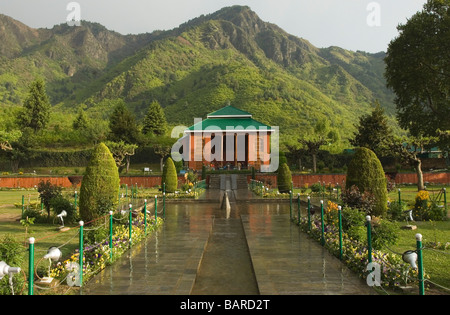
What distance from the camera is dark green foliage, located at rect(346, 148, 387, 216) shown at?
10961mm

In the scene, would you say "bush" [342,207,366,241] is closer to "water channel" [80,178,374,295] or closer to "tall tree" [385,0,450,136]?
"water channel" [80,178,374,295]

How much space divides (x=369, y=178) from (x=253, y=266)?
6379 millimetres

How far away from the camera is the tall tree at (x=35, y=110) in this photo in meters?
48.4

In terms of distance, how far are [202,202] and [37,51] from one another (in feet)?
388

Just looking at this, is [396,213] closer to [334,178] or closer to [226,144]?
[334,178]

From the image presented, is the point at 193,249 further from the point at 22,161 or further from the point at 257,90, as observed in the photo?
the point at 257,90

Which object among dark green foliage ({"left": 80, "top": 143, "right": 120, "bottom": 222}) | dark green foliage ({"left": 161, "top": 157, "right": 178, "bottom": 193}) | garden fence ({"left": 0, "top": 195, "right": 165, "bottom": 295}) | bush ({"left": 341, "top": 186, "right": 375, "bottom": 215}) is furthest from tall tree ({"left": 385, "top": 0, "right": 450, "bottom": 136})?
garden fence ({"left": 0, "top": 195, "right": 165, "bottom": 295})

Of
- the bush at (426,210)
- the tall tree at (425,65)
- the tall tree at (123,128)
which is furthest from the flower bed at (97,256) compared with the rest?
the tall tree at (123,128)

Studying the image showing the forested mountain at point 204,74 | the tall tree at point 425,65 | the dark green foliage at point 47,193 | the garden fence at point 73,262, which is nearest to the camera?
the garden fence at point 73,262

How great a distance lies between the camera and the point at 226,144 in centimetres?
3928

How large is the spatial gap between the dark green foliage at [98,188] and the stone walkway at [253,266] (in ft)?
6.07

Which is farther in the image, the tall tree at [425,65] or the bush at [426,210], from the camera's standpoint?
the tall tree at [425,65]

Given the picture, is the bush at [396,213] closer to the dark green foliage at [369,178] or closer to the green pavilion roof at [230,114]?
the dark green foliage at [369,178]

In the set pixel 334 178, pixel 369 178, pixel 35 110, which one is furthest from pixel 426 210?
pixel 35 110
